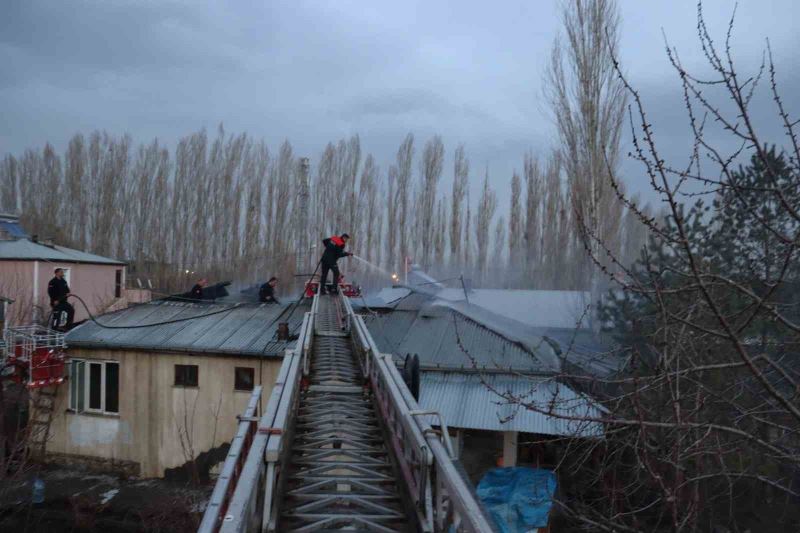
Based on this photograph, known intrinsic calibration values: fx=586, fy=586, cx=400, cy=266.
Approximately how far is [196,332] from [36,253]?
8.57 m

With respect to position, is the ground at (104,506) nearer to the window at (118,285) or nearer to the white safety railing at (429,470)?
the white safety railing at (429,470)

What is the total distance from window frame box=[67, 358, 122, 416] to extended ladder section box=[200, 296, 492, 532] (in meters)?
11.3

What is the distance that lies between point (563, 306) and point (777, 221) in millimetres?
13117

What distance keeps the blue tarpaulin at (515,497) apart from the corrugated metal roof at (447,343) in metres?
2.19

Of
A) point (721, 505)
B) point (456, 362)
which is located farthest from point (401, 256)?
point (721, 505)

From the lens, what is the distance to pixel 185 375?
15.4m

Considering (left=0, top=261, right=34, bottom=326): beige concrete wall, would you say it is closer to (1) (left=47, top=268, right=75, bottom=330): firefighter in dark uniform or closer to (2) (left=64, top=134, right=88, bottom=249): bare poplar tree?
(1) (left=47, top=268, right=75, bottom=330): firefighter in dark uniform

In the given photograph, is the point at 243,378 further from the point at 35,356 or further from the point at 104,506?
the point at 35,356

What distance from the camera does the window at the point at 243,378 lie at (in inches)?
592

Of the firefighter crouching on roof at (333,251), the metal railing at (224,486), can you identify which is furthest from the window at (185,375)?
the metal railing at (224,486)

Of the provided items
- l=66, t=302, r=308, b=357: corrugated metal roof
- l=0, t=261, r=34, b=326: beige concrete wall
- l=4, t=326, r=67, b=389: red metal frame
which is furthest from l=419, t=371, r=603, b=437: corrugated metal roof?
l=0, t=261, r=34, b=326: beige concrete wall

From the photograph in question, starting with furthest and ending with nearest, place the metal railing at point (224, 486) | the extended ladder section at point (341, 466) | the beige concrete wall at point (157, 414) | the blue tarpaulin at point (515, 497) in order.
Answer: the beige concrete wall at point (157, 414), the blue tarpaulin at point (515, 497), the extended ladder section at point (341, 466), the metal railing at point (224, 486)

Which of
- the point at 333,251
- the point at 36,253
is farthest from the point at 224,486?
the point at 36,253

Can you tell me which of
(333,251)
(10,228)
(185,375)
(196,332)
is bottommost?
(185,375)
